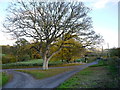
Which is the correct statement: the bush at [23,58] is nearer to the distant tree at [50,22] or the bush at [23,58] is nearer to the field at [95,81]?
the distant tree at [50,22]

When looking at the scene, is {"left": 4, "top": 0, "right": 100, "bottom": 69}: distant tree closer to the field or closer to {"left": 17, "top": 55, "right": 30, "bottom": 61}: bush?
the field

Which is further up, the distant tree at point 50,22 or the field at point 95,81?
the distant tree at point 50,22

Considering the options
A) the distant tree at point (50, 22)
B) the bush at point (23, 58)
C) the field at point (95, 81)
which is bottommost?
the bush at point (23, 58)

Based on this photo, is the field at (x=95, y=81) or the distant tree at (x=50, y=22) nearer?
the field at (x=95, y=81)

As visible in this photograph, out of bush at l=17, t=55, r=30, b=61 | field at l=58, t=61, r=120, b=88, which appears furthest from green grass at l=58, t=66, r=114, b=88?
bush at l=17, t=55, r=30, b=61

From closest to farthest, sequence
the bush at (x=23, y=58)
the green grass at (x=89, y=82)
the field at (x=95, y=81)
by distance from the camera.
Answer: the field at (x=95, y=81)
the green grass at (x=89, y=82)
the bush at (x=23, y=58)

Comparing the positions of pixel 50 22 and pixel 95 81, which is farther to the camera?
pixel 50 22

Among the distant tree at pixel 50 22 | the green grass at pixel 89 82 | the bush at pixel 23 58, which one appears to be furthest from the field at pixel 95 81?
the bush at pixel 23 58

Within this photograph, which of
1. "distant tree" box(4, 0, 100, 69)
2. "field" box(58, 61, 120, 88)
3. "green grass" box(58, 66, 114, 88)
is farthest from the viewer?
"distant tree" box(4, 0, 100, 69)

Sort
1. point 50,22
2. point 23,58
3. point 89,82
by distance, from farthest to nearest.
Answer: point 23,58 → point 50,22 → point 89,82

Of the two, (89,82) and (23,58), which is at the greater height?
(89,82)

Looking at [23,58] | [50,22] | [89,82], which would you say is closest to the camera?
[89,82]

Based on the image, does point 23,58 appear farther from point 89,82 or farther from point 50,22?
point 89,82

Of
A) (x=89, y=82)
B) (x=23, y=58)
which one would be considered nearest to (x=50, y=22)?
(x=89, y=82)
